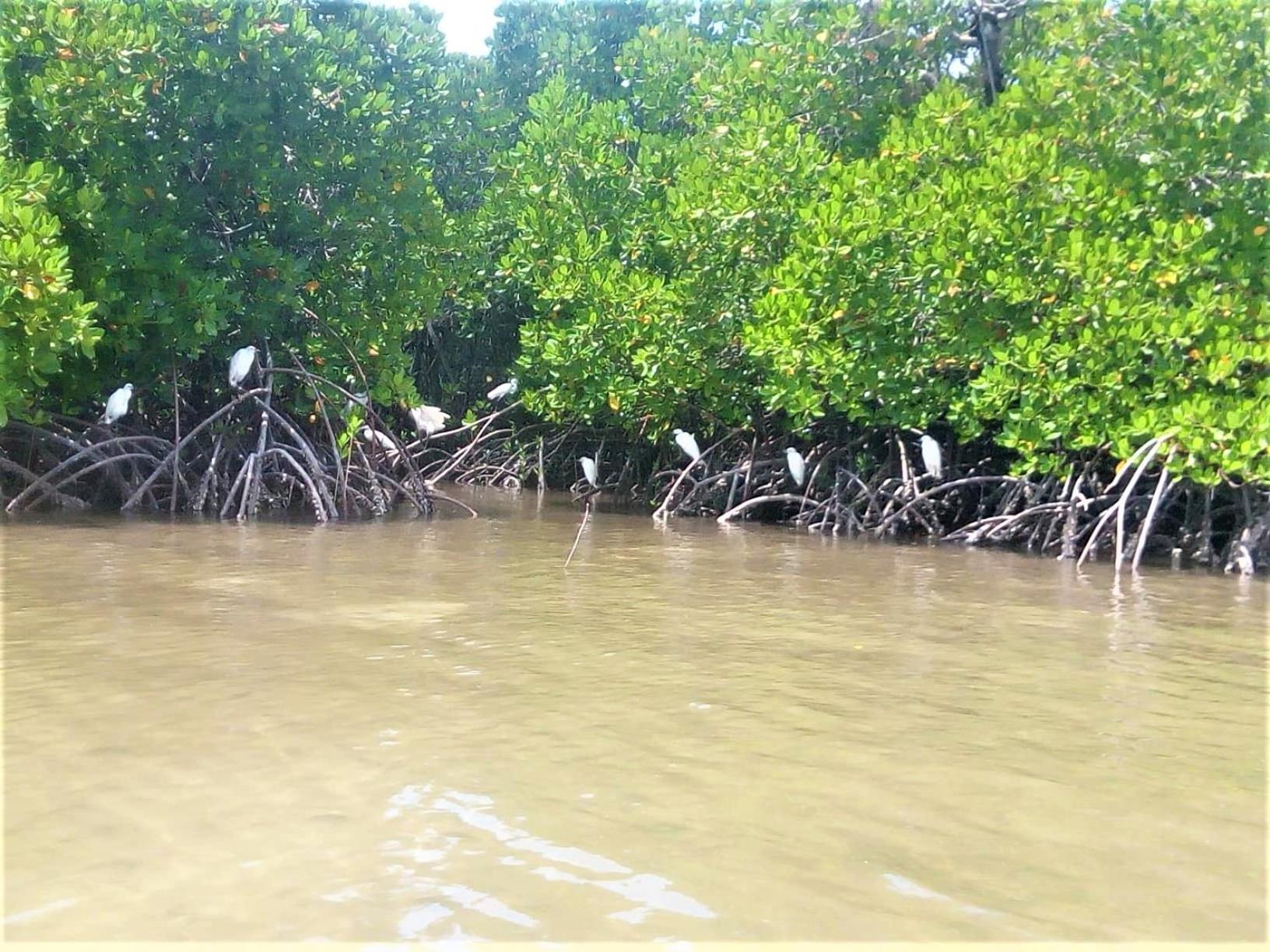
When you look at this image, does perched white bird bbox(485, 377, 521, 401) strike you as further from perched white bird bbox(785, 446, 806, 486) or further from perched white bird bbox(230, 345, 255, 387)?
perched white bird bbox(230, 345, 255, 387)

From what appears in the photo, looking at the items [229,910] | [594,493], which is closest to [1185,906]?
[229,910]

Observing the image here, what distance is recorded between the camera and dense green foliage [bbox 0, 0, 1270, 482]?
6848 mm

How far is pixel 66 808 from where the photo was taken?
228 centimetres

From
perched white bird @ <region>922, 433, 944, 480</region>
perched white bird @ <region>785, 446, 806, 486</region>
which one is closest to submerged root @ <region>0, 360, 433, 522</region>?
perched white bird @ <region>785, 446, 806, 486</region>

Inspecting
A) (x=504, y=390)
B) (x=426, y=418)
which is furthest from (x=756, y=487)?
(x=504, y=390)

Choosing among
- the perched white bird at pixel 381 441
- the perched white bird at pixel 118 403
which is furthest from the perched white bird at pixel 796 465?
the perched white bird at pixel 118 403

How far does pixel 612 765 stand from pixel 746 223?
6.94 metres

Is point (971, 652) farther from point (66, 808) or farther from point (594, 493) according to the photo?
point (594, 493)

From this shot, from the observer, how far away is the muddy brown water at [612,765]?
6.48ft

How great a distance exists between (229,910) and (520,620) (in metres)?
2.51

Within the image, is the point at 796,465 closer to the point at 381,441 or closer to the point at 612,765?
the point at 381,441

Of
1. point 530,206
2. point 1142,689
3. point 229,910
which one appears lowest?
point 229,910

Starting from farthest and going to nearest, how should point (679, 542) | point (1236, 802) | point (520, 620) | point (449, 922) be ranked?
point (679, 542) → point (520, 620) → point (1236, 802) → point (449, 922)

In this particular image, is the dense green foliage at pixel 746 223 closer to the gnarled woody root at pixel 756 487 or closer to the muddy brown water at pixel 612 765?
the gnarled woody root at pixel 756 487
